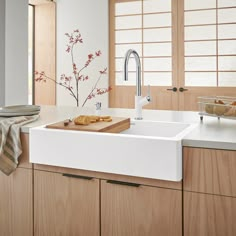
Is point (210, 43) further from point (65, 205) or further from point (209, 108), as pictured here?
point (65, 205)

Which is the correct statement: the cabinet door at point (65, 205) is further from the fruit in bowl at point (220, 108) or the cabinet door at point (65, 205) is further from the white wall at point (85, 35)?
the white wall at point (85, 35)

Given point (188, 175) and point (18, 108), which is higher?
point (18, 108)

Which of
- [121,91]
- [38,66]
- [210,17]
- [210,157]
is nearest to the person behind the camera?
[210,157]

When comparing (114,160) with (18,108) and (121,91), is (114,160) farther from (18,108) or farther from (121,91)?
(121,91)

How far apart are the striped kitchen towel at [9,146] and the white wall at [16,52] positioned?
5.70ft

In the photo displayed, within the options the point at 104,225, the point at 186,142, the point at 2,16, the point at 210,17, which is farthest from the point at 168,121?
the point at 210,17

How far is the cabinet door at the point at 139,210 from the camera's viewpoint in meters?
1.25

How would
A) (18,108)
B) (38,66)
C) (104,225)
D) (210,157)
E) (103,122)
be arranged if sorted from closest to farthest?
(210,157)
(104,225)
(103,122)
(18,108)
(38,66)

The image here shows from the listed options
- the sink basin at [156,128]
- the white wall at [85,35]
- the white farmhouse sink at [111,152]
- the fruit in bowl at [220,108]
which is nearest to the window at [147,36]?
the white wall at [85,35]

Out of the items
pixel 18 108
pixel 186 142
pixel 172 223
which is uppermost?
pixel 18 108

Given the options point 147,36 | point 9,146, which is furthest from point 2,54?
point 147,36

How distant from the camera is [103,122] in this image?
1.58 m

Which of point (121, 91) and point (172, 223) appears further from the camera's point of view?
point (121, 91)

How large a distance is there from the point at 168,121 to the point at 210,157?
1.81 ft
